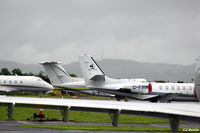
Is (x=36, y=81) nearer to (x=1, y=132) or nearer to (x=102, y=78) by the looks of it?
(x=102, y=78)

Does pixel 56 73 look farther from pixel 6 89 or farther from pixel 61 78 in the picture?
pixel 6 89

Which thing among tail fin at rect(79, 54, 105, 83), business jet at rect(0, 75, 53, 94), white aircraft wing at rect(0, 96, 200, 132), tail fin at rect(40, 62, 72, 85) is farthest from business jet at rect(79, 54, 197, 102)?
white aircraft wing at rect(0, 96, 200, 132)

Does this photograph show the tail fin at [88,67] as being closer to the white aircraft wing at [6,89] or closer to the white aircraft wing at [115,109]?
the white aircraft wing at [6,89]

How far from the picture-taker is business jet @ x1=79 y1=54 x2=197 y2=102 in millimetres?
41188

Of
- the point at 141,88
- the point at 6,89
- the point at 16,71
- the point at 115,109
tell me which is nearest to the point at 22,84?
the point at 6,89

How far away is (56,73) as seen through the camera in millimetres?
55375

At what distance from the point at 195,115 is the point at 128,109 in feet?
4.34

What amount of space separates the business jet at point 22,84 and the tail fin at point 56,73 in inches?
102

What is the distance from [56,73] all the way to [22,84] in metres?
5.67

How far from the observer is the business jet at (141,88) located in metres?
41.2

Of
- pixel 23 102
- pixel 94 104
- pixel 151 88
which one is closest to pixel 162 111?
pixel 94 104

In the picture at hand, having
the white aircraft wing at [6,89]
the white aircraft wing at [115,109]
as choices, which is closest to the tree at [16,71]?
the white aircraft wing at [6,89]

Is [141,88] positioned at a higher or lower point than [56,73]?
lower

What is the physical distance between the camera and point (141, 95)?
141ft
